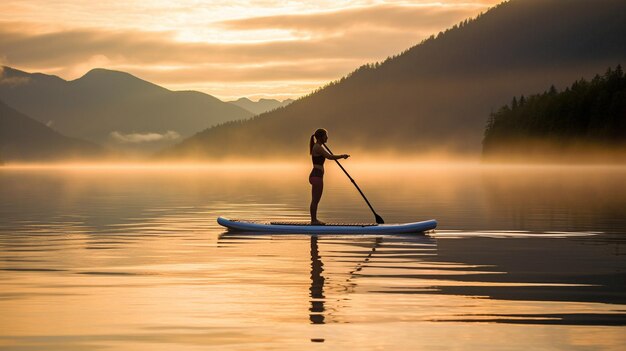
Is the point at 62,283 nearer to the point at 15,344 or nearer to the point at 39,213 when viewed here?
the point at 15,344

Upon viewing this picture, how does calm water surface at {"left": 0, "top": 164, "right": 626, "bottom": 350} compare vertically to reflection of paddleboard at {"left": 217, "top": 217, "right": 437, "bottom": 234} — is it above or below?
below

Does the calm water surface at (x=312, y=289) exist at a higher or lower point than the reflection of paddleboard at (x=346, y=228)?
lower

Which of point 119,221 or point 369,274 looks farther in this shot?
point 119,221

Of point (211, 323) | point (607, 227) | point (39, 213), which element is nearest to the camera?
point (211, 323)

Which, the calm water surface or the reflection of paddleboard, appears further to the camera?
the reflection of paddleboard

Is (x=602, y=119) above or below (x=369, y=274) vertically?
above

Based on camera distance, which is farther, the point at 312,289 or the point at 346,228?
the point at 346,228

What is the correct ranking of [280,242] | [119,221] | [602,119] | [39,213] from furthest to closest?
[602,119]
[39,213]
[119,221]
[280,242]

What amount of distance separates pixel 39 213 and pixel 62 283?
27488 mm

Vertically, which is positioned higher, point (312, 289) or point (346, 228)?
point (346, 228)

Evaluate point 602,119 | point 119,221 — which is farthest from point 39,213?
point 602,119

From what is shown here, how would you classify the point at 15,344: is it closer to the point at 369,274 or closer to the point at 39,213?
the point at 369,274

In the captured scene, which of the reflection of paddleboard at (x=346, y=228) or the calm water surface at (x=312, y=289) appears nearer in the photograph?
the calm water surface at (x=312, y=289)

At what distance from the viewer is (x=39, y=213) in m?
46.0
